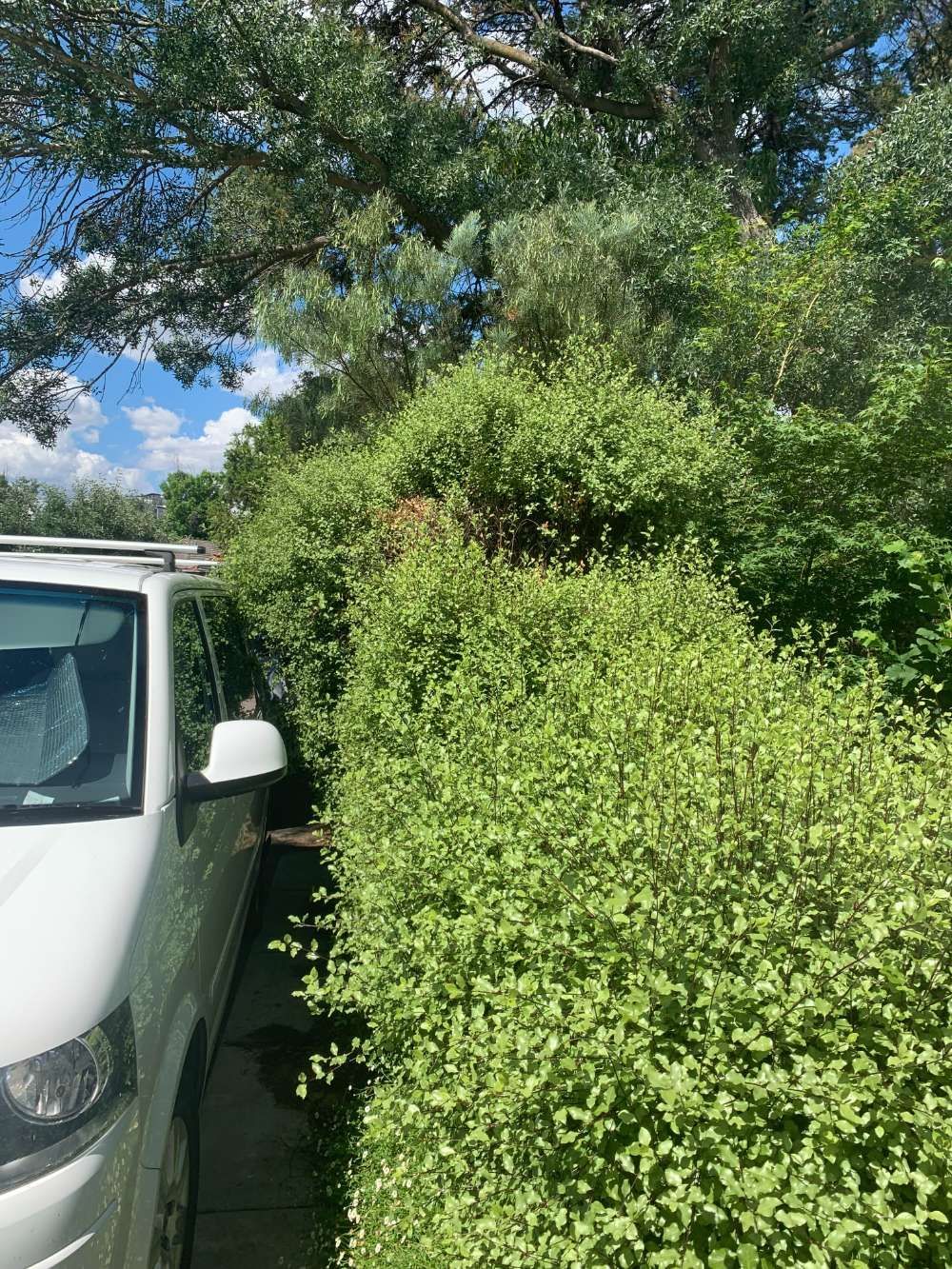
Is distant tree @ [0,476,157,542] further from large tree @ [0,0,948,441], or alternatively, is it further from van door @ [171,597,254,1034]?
van door @ [171,597,254,1034]

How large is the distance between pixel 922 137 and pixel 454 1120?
12.4 m

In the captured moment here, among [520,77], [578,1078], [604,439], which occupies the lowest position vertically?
[578,1078]

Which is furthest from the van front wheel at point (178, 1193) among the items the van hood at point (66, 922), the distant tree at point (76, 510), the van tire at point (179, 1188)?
the distant tree at point (76, 510)

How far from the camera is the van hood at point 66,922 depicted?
5.38 ft

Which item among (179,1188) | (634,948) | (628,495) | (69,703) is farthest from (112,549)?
(628,495)

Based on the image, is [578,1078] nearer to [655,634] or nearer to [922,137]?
[655,634]

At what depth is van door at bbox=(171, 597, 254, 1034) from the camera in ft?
8.71

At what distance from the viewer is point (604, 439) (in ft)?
21.2

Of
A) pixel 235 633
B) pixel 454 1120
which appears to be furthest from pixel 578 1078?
pixel 235 633

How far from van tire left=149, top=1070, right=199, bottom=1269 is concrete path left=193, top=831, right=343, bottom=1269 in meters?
0.23

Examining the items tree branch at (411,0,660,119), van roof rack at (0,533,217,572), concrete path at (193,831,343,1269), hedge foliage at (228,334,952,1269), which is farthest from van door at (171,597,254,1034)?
tree branch at (411,0,660,119)

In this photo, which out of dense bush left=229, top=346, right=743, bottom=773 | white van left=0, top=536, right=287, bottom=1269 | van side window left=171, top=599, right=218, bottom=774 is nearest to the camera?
white van left=0, top=536, right=287, bottom=1269

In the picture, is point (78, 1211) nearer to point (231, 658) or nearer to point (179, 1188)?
point (179, 1188)

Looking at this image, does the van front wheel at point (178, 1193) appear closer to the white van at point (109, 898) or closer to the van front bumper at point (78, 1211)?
the white van at point (109, 898)
